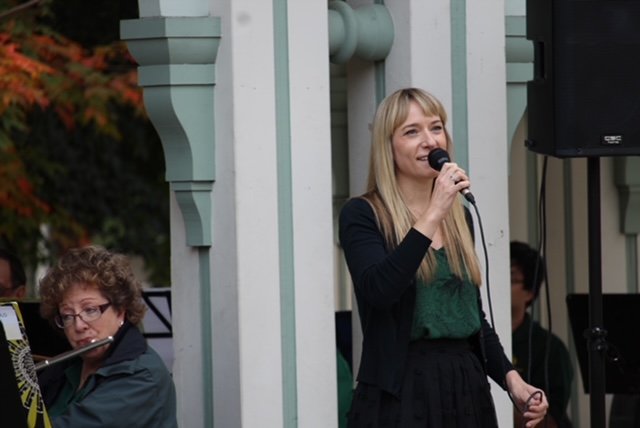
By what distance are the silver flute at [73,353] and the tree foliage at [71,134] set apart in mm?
2811

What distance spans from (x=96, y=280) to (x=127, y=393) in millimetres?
376

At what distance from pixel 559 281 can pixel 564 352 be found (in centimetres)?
134

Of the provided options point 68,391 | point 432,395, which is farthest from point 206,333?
point 432,395

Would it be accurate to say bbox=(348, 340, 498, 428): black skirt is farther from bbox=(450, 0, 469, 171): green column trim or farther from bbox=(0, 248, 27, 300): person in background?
bbox=(0, 248, 27, 300): person in background

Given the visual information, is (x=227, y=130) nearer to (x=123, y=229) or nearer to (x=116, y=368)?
(x=116, y=368)

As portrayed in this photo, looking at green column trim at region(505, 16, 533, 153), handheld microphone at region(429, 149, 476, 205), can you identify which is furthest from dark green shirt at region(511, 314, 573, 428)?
handheld microphone at region(429, 149, 476, 205)

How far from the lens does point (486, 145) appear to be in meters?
A: 6.14

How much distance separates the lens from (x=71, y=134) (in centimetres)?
1180

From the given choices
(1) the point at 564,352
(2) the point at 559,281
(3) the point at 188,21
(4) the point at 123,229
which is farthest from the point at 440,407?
(4) the point at 123,229

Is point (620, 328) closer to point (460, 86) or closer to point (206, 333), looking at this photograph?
point (460, 86)

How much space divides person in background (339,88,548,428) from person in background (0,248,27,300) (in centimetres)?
222

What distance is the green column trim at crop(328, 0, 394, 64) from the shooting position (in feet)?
19.2

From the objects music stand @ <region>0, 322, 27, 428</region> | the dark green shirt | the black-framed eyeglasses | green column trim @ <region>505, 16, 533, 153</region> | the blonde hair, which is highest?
green column trim @ <region>505, 16, 533, 153</region>

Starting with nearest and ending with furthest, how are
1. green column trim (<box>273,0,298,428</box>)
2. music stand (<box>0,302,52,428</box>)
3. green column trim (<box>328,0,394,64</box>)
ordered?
1. music stand (<box>0,302,52,428</box>)
2. green column trim (<box>273,0,298,428</box>)
3. green column trim (<box>328,0,394,64</box>)
